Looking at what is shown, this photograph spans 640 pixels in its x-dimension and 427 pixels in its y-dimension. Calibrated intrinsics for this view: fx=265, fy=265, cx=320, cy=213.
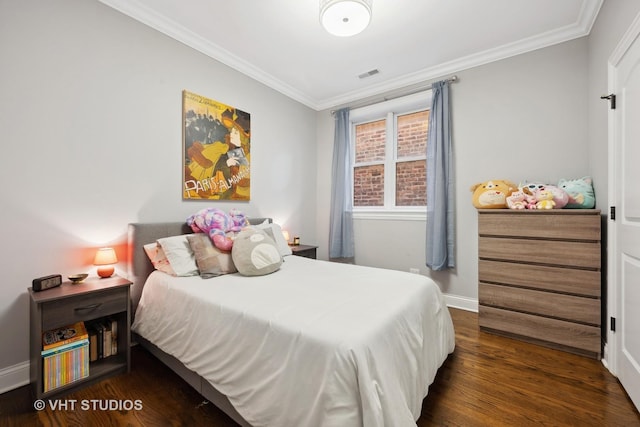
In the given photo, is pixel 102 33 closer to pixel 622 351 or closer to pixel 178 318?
pixel 178 318

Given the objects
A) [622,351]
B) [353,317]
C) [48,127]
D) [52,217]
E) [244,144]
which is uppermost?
[244,144]

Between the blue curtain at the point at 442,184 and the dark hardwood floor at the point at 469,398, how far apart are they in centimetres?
116

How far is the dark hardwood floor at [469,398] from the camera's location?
4.55ft

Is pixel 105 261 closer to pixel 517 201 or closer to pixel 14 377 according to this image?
pixel 14 377

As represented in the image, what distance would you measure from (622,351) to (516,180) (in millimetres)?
1560

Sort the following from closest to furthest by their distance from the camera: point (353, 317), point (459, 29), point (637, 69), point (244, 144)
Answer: point (353, 317) → point (637, 69) → point (459, 29) → point (244, 144)

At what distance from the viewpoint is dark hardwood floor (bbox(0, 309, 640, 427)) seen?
1.39 m

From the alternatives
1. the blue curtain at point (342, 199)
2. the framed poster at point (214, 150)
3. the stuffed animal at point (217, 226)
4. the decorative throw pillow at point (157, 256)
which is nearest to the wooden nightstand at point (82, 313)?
the decorative throw pillow at point (157, 256)

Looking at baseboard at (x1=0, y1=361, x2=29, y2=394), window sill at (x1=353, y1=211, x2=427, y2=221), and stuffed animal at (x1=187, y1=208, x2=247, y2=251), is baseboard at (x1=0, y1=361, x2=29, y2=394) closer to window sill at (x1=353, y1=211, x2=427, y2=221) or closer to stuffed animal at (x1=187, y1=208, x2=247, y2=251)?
stuffed animal at (x1=187, y1=208, x2=247, y2=251)

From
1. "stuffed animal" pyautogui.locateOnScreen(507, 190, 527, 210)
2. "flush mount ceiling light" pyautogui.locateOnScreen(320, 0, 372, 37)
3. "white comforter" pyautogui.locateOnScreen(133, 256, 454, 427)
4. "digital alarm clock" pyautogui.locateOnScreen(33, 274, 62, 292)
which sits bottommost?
"white comforter" pyautogui.locateOnScreen(133, 256, 454, 427)

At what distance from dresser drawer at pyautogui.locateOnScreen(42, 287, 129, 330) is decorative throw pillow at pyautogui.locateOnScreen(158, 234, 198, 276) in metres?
0.32

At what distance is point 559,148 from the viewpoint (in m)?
2.46

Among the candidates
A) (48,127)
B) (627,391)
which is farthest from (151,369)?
(627,391)

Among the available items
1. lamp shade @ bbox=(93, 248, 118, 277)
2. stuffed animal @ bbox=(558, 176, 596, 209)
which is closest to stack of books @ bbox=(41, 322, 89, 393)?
Answer: lamp shade @ bbox=(93, 248, 118, 277)
